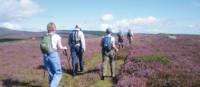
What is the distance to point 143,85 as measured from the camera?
17.0m

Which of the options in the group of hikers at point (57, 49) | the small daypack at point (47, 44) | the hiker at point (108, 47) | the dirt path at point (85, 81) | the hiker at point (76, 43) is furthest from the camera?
the hiker at point (76, 43)

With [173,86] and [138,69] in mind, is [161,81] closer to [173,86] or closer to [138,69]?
[173,86]

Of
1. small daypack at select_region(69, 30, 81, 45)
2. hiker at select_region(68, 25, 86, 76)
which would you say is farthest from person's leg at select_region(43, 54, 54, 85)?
small daypack at select_region(69, 30, 81, 45)

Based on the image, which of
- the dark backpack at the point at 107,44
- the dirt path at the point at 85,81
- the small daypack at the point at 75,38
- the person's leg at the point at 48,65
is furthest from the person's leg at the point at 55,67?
the small daypack at the point at 75,38

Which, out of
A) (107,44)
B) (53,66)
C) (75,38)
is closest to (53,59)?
(53,66)

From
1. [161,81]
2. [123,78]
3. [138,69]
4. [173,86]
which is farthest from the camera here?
[138,69]

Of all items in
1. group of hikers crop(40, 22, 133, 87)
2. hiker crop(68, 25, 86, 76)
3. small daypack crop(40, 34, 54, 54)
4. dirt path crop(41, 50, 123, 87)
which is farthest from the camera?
hiker crop(68, 25, 86, 76)

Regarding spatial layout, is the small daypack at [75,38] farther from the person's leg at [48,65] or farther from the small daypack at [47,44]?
the small daypack at [47,44]

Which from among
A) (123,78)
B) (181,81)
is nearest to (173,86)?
(181,81)

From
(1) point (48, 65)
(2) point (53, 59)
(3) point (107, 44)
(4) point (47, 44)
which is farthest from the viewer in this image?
(3) point (107, 44)

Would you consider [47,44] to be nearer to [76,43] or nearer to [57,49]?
[57,49]

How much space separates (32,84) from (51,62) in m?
3.29

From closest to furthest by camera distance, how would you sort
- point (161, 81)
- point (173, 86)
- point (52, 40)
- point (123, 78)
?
point (52, 40), point (173, 86), point (161, 81), point (123, 78)

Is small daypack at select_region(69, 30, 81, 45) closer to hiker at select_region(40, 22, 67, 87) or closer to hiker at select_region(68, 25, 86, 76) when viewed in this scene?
hiker at select_region(68, 25, 86, 76)
